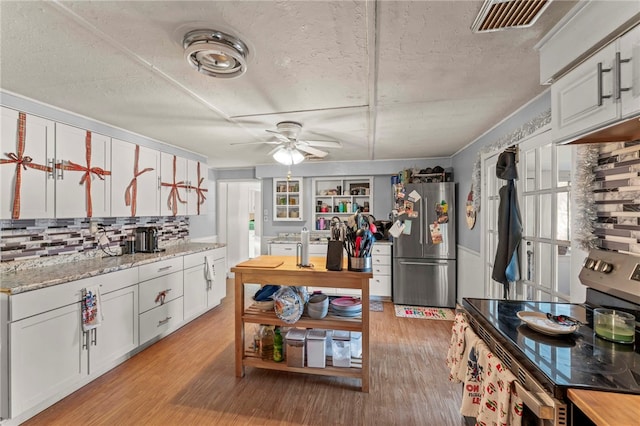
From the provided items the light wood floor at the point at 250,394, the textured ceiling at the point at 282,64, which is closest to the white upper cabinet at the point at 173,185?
the textured ceiling at the point at 282,64

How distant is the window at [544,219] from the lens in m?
1.87

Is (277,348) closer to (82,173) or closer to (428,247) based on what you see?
(82,173)

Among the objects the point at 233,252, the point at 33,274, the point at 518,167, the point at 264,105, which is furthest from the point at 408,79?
the point at 233,252

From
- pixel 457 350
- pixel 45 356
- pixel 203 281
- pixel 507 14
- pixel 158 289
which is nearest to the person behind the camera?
pixel 507 14

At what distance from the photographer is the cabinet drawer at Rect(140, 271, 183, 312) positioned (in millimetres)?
2773

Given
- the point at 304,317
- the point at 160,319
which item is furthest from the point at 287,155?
the point at 160,319

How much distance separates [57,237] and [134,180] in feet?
2.89

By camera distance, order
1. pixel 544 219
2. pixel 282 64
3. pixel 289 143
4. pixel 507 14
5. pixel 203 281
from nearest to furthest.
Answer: pixel 507 14 → pixel 282 64 → pixel 544 219 → pixel 289 143 → pixel 203 281

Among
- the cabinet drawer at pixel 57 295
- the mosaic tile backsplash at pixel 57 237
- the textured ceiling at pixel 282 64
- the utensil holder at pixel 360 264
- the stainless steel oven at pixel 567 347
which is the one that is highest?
the textured ceiling at pixel 282 64

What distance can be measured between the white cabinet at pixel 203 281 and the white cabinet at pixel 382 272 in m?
2.29

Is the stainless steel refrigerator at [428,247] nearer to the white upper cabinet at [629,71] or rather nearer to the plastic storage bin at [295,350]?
the plastic storage bin at [295,350]

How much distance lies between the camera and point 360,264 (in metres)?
2.14

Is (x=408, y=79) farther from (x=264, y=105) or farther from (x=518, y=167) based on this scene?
(x=518, y=167)

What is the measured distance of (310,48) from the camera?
154cm
